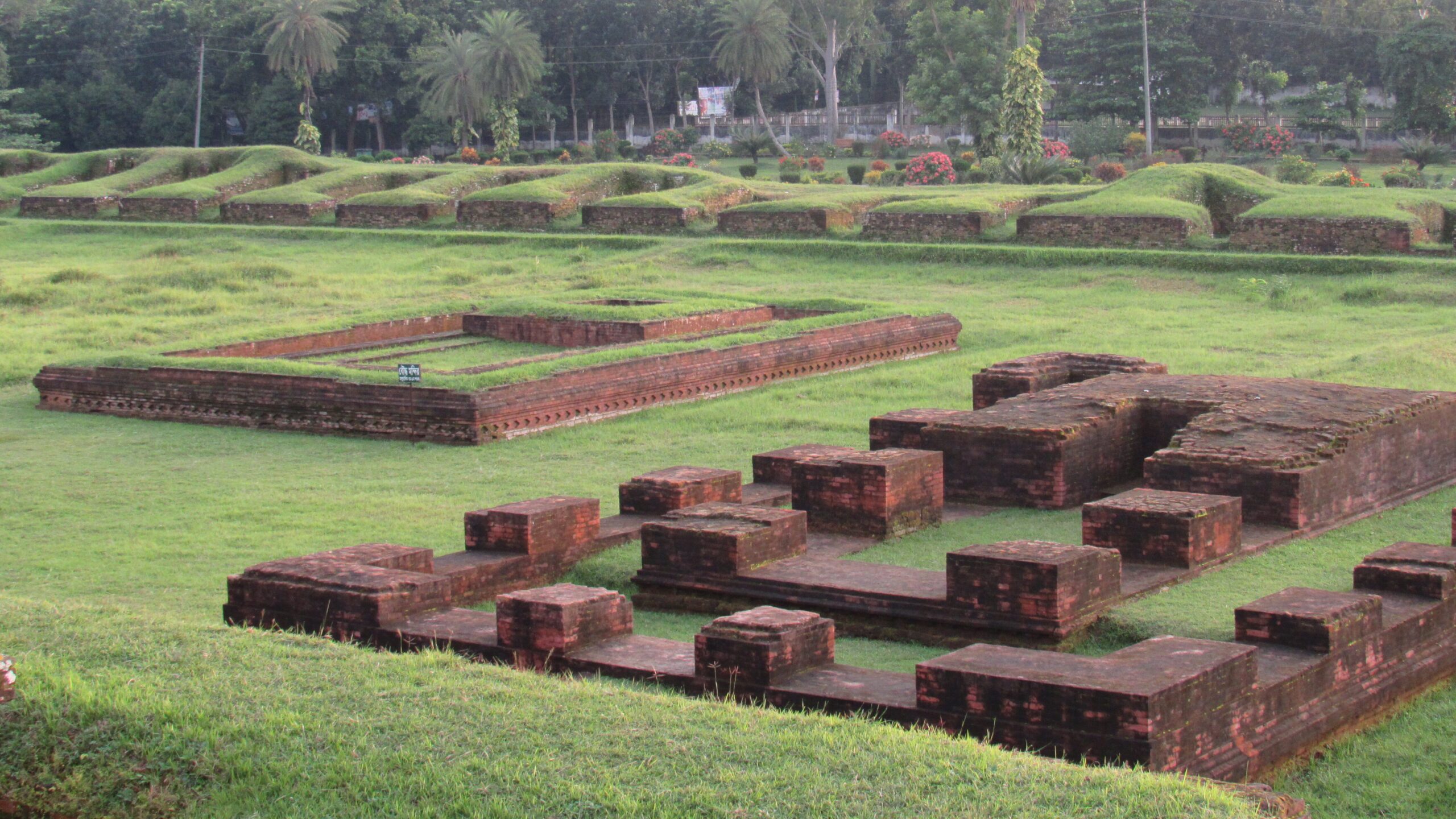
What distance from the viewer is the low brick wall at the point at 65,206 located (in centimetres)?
2767

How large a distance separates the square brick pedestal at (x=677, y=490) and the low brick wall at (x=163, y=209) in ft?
70.7

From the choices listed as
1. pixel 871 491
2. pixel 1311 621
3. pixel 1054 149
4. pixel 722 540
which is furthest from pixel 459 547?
pixel 1054 149

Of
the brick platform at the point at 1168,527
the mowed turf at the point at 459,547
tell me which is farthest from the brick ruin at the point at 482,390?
the brick platform at the point at 1168,527

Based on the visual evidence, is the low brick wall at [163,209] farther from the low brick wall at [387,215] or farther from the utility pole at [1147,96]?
the utility pole at [1147,96]

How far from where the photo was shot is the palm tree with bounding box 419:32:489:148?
143 feet

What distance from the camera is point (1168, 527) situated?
650cm

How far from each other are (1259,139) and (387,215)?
21467 millimetres

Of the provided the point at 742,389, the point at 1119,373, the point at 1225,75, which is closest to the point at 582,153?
the point at 1225,75

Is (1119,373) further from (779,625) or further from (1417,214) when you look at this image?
(1417,214)

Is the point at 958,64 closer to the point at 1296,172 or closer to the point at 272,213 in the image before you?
the point at 1296,172

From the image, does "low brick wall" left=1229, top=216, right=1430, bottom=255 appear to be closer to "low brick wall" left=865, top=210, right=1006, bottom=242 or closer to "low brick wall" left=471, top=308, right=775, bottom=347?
"low brick wall" left=865, top=210, right=1006, bottom=242

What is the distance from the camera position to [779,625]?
502cm

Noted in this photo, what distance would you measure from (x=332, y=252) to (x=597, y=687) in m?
19.4

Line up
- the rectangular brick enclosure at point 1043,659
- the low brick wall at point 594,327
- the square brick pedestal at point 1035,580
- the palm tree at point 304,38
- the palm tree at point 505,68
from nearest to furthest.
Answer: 1. the rectangular brick enclosure at point 1043,659
2. the square brick pedestal at point 1035,580
3. the low brick wall at point 594,327
4. the palm tree at point 304,38
5. the palm tree at point 505,68
